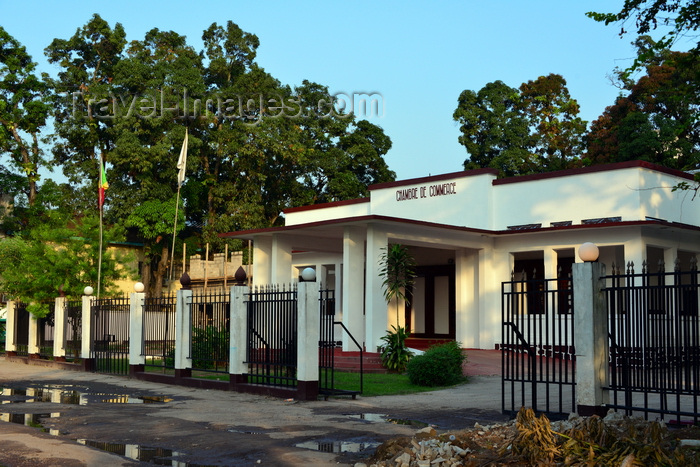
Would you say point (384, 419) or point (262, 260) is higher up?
point (262, 260)

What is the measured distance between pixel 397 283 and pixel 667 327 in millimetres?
12344

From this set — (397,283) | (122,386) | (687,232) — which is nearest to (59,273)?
(122,386)

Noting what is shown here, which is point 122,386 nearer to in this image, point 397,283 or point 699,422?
point 397,283

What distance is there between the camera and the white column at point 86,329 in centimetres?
2191

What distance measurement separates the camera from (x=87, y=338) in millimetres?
21953

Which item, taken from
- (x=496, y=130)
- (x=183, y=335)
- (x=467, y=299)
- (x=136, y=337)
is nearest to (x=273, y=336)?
(x=183, y=335)

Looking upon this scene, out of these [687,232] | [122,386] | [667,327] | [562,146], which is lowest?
[122,386]

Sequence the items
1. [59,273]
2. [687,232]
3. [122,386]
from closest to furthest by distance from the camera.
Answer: [122,386]
[687,232]
[59,273]

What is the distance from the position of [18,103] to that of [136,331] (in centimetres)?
2591

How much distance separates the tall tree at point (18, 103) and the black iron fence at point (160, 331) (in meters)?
23.7

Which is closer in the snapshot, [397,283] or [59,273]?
[397,283]

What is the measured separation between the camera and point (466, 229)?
23703 mm

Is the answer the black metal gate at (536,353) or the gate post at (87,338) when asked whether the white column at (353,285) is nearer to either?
the black metal gate at (536,353)

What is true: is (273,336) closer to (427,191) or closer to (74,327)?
(74,327)
